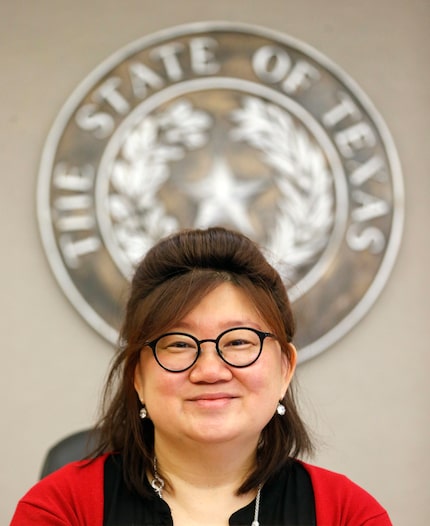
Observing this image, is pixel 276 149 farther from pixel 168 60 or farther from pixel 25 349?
pixel 25 349

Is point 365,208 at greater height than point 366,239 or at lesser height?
greater

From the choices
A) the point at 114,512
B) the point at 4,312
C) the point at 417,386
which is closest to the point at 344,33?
the point at 417,386

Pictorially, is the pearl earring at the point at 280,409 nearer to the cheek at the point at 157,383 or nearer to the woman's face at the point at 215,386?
the woman's face at the point at 215,386

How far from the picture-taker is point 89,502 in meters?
1.59

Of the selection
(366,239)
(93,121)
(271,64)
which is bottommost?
(366,239)

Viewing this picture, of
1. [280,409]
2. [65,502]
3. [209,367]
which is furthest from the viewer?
[280,409]

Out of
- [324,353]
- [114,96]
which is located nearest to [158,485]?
[324,353]

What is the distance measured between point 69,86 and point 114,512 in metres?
1.75

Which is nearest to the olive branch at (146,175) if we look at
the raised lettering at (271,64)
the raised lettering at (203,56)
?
the raised lettering at (203,56)

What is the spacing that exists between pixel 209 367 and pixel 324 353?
1510mm

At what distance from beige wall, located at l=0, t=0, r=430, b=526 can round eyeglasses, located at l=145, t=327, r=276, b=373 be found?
4.57 ft

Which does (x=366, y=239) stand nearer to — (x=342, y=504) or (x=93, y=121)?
(x=93, y=121)

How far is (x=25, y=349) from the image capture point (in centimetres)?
283

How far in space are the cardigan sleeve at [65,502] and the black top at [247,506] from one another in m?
0.02
